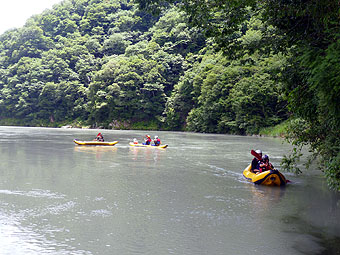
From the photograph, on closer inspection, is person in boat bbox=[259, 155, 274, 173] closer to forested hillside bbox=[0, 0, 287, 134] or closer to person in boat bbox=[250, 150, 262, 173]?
person in boat bbox=[250, 150, 262, 173]

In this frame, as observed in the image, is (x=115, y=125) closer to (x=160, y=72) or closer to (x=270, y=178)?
(x=160, y=72)

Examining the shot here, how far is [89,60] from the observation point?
95375 mm

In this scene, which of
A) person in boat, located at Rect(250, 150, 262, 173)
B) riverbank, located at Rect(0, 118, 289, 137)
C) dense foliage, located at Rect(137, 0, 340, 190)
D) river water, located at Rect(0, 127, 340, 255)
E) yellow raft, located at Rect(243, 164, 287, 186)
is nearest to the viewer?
dense foliage, located at Rect(137, 0, 340, 190)

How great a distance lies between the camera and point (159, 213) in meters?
10.5

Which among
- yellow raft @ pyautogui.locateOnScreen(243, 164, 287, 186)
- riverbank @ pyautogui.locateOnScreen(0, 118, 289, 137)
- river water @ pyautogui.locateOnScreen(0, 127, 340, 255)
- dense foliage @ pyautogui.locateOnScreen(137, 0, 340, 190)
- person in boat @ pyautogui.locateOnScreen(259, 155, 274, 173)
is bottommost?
river water @ pyautogui.locateOnScreen(0, 127, 340, 255)

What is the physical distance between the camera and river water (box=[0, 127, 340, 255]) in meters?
7.91

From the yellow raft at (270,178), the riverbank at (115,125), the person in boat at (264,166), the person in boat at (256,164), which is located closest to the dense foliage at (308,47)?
the yellow raft at (270,178)

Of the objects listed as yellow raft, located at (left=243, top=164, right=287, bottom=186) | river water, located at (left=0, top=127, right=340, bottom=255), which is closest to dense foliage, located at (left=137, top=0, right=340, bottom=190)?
river water, located at (left=0, top=127, right=340, bottom=255)

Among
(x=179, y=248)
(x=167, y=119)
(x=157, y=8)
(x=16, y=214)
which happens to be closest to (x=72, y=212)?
(x=16, y=214)

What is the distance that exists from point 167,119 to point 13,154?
4993 centimetres

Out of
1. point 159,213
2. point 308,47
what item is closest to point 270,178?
point 159,213

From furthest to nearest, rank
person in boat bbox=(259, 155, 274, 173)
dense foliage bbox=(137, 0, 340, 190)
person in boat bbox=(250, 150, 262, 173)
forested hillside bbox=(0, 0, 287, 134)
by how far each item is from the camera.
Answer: forested hillside bbox=(0, 0, 287, 134) → person in boat bbox=(250, 150, 262, 173) → person in boat bbox=(259, 155, 274, 173) → dense foliage bbox=(137, 0, 340, 190)

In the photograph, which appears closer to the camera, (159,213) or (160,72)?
(159,213)

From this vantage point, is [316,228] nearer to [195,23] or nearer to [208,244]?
[208,244]
